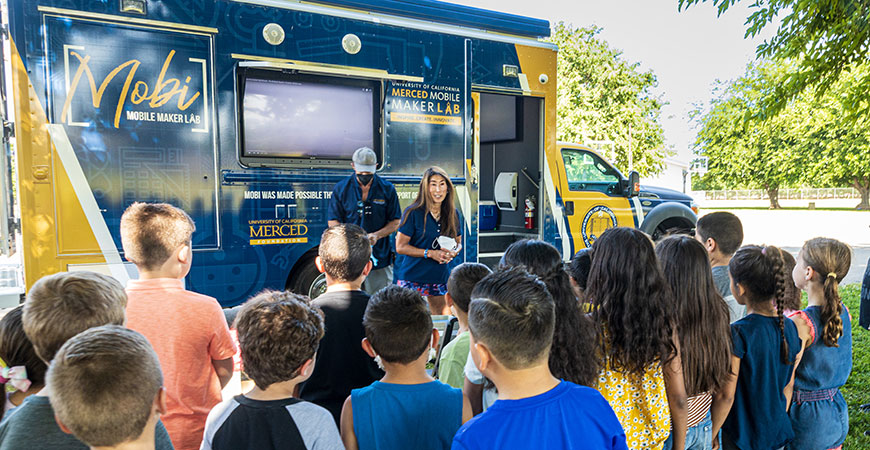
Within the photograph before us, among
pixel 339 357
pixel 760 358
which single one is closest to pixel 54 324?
pixel 339 357

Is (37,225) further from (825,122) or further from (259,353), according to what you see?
(825,122)

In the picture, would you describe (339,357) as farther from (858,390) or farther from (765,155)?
(765,155)

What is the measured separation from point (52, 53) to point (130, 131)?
71cm

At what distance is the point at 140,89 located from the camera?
4.44m

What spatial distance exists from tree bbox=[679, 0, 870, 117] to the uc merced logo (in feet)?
8.01

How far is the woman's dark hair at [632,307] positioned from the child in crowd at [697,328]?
15cm

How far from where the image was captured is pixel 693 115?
46031 millimetres

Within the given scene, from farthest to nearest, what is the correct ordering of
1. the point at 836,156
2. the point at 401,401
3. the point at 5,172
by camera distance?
the point at 836,156, the point at 5,172, the point at 401,401

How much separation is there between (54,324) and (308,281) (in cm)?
368

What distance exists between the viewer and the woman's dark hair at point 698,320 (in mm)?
2205

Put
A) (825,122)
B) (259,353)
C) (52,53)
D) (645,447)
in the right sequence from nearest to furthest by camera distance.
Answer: (259,353) < (645,447) < (52,53) < (825,122)

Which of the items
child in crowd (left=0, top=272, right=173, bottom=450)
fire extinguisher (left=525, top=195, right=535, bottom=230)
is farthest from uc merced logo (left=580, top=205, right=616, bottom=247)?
child in crowd (left=0, top=272, right=173, bottom=450)

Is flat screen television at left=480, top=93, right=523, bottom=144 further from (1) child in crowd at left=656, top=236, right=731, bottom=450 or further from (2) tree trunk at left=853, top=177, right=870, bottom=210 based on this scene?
(2) tree trunk at left=853, top=177, right=870, bottom=210

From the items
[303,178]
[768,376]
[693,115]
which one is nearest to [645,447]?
[768,376]
